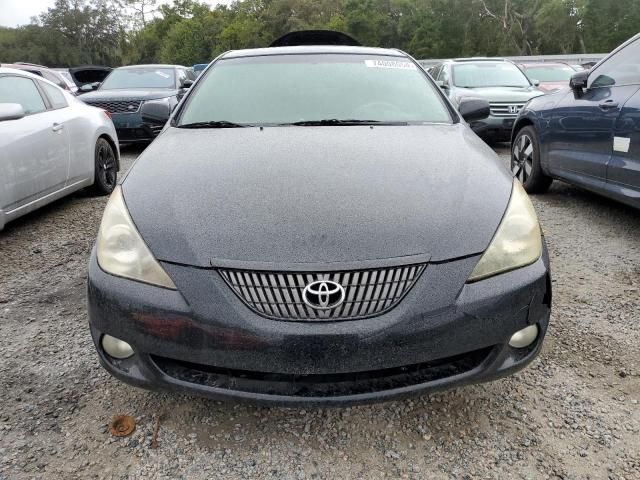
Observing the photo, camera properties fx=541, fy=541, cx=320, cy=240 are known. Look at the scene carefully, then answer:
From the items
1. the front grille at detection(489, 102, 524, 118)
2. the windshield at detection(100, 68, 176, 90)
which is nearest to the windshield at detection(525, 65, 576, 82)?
the front grille at detection(489, 102, 524, 118)

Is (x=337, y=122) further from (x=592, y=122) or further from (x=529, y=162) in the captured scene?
(x=529, y=162)

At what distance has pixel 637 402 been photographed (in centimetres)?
212

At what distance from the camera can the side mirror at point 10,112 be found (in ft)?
12.5

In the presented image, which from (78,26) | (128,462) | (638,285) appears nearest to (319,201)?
(128,462)

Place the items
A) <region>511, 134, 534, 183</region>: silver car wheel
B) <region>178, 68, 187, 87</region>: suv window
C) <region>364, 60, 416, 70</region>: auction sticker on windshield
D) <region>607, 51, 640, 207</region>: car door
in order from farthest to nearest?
<region>178, 68, 187, 87</region>: suv window < <region>511, 134, 534, 183</region>: silver car wheel < <region>607, 51, 640, 207</region>: car door < <region>364, 60, 416, 70</region>: auction sticker on windshield

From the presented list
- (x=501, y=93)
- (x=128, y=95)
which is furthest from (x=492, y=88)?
(x=128, y=95)

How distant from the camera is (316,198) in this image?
1979 millimetres

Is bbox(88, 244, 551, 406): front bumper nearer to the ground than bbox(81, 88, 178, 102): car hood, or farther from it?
nearer to the ground

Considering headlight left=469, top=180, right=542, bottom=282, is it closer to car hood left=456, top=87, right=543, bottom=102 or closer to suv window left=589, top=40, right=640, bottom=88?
suv window left=589, top=40, right=640, bottom=88

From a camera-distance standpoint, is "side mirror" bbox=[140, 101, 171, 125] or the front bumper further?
"side mirror" bbox=[140, 101, 171, 125]

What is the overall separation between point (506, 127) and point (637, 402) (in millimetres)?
6298

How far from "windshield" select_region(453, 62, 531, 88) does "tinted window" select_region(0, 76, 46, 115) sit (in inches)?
249

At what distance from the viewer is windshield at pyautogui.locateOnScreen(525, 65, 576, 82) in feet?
39.2

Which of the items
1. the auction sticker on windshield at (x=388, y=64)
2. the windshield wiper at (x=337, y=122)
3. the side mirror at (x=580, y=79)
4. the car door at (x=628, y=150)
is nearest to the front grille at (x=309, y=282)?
the windshield wiper at (x=337, y=122)
